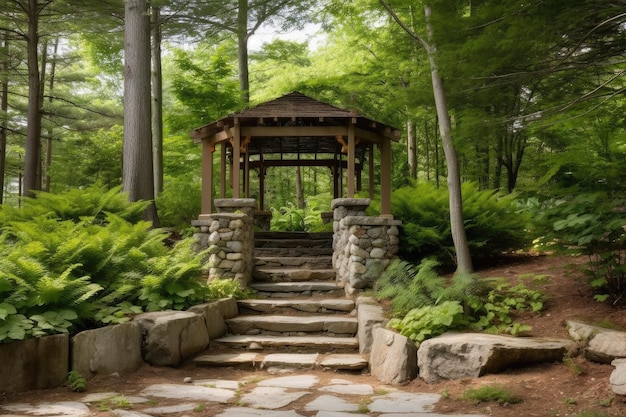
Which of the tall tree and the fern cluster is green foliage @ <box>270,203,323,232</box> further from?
the tall tree

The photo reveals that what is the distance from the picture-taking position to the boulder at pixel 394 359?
4570mm

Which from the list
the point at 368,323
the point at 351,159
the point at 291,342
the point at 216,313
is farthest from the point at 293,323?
the point at 351,159

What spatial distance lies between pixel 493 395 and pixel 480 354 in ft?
1.98

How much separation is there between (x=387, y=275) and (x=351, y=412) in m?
3.22

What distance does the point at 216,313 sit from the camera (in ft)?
19.9

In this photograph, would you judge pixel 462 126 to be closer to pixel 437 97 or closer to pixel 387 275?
pixel 437 97

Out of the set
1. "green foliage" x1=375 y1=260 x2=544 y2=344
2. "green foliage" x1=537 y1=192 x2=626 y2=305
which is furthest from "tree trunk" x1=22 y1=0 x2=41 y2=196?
"green foliage" x1=537 y1=192 x2=626 y2=305

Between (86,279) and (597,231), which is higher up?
(597,231)

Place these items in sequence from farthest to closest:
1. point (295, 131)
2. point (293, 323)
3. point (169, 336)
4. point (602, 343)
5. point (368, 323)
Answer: point (295, 131) → point (293, 323) → point (368, 323) → point (169, 336) → point (602, 343)

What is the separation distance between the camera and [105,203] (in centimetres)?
838

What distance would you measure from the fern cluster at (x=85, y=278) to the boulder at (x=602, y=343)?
3.95 m

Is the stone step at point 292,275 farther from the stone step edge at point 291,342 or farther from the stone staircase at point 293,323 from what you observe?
the stone step edge at point 291,342

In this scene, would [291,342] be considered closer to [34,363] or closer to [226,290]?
[226,290]

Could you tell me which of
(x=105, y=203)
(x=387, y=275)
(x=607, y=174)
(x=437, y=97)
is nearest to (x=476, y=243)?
(x=387, y=275)
